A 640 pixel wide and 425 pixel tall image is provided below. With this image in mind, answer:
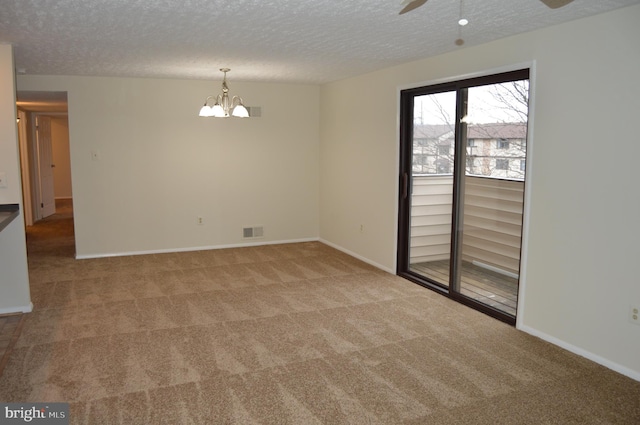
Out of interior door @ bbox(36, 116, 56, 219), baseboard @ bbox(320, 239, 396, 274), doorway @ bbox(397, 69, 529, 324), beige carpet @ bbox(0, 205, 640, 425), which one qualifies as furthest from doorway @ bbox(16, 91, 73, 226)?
doorway @ bbox(397, 69, 529, 324)

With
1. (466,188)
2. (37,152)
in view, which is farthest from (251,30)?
(37,152)

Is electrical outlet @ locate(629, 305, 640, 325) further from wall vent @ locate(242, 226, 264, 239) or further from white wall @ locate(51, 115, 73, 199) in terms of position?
white wall @ locate(51, 115, 73, 199)

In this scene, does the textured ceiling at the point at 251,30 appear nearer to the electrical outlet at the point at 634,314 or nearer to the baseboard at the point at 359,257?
the electrical outlet at the point at 634,314

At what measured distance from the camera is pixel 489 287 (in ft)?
15.1

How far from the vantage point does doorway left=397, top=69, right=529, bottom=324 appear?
13.9 ft

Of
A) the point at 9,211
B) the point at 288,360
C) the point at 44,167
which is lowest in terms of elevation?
the point at 288,360

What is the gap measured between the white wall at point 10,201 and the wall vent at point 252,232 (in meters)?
3.28

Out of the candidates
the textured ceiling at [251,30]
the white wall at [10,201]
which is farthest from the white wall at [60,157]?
the white wall at [10,201]

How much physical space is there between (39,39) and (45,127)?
7.58 meters

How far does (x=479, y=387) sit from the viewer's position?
3.14m

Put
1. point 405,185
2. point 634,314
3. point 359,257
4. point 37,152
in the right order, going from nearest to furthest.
→ point 634,314 → point 405,185 → point 359,257 → point 37,152

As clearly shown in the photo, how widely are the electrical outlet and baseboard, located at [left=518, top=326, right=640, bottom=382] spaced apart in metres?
0.33

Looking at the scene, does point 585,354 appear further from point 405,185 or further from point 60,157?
point 60,157

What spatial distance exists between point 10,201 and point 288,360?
9.68 feet
